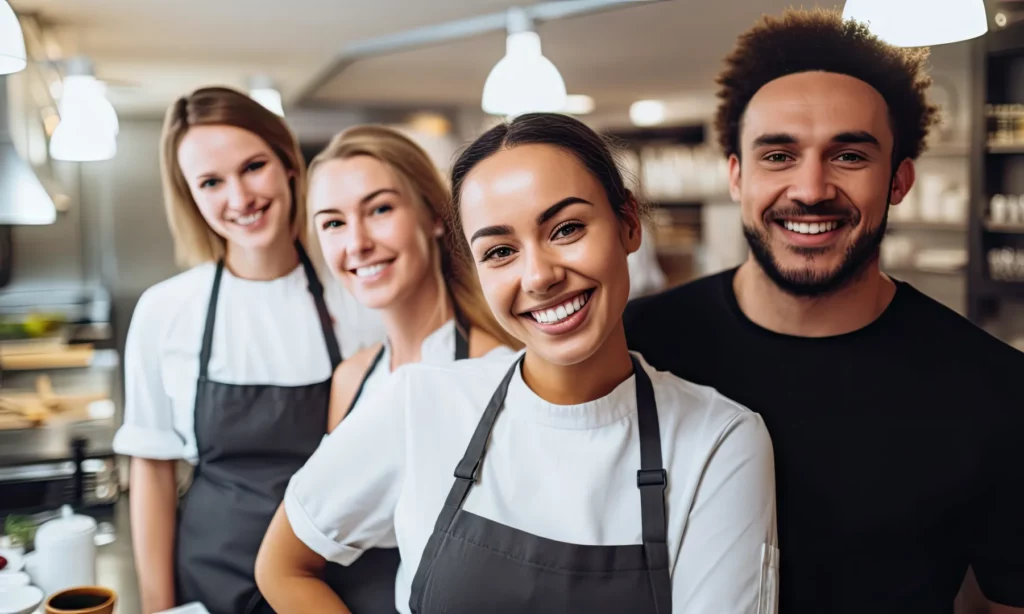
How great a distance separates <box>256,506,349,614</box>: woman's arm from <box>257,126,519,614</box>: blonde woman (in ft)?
0.11

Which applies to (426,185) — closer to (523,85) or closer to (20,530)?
(523,85)

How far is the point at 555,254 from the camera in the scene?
49.7 inches

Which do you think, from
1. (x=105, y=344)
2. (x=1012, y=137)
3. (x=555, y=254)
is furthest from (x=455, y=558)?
(x=1012, y=137)

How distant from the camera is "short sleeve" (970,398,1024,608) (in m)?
1.39

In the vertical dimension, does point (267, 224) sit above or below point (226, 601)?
above

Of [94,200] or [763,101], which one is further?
[94,200]

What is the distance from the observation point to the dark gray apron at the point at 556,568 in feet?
4.17

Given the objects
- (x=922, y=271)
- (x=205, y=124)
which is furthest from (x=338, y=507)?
(x=922, y=271)

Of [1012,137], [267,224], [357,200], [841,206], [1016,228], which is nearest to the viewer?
[841,206]

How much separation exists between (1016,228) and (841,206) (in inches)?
36.2

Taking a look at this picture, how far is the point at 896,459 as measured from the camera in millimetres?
1414

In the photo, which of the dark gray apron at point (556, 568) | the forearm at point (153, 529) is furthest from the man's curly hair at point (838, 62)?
the forearm at point (153, 529)

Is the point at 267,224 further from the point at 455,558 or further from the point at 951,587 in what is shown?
the point at 951,587

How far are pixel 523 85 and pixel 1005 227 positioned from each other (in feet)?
4.22
